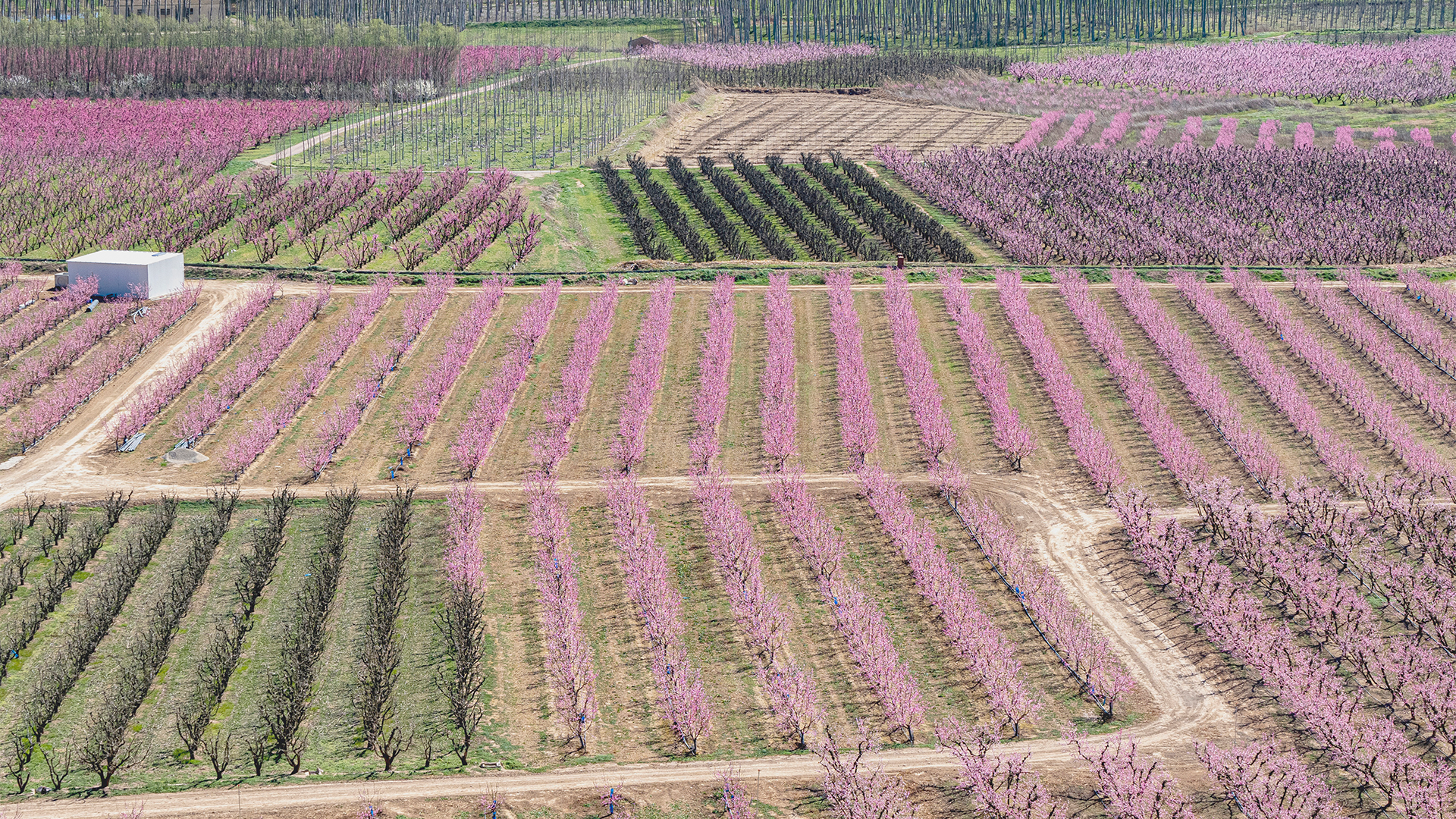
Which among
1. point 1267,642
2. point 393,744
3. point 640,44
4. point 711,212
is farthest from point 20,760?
point 640,44

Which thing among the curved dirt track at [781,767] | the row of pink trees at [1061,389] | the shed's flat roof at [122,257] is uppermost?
the shed's flat roof at [122,257]

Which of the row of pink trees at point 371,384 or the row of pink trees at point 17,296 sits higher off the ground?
the row of pink trees at point 17,296

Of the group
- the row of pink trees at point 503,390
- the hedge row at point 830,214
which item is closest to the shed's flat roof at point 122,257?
the row of pink trees at point 503,390

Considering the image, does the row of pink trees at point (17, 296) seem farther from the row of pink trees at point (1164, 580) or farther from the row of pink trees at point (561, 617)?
the row of pink trees at point (1164, 580)

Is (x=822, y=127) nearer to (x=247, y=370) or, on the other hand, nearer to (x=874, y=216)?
(x=874, y=216)

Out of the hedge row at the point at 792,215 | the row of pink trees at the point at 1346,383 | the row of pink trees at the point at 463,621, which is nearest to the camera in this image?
the row of pink trees at the point at 463,621

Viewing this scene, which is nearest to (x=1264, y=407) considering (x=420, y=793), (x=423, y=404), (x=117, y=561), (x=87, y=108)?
(x=423, y=404)
